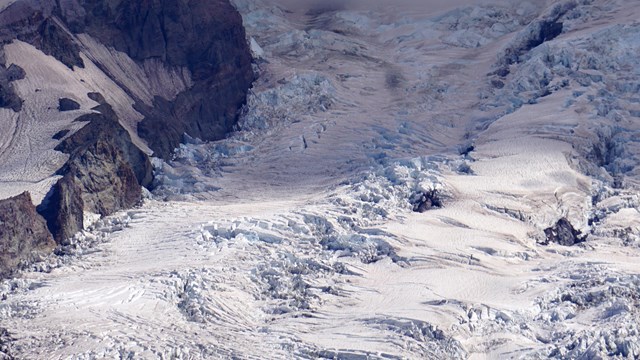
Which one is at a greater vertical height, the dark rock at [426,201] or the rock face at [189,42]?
the rock face at [189,42]

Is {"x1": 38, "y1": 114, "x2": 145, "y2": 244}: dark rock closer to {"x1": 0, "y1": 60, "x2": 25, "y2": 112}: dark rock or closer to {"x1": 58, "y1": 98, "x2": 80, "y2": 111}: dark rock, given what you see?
{"x1": 58, "y1": 98, "x2": 80, "y2": 111}: dark rock

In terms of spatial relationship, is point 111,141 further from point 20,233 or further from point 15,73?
point 20,233

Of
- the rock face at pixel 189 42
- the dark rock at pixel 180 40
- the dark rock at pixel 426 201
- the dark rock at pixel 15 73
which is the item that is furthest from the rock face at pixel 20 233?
the rock face at pixel 189 42

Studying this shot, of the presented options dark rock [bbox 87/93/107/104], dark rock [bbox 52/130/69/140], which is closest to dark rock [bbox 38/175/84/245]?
dark rock [bbox 52/130/69/140]

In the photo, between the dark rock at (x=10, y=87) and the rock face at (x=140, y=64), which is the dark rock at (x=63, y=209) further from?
the dark rock at (x=10, y=87)

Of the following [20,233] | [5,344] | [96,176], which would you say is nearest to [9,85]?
[96,176]

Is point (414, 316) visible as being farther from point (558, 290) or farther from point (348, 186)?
point (348, 186)
